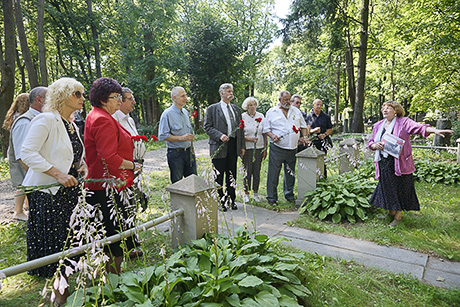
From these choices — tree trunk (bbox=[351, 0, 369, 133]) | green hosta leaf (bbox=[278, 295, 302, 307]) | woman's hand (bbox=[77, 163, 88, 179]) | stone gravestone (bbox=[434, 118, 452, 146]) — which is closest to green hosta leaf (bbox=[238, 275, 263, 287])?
green hosta leaf (bbox=[278, 295, 302, 307])

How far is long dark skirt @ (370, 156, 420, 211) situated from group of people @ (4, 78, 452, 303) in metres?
0.02

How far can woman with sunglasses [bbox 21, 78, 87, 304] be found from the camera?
242 cm

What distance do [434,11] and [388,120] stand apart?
9.93 m

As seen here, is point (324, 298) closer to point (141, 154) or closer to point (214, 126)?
point (141, 154)

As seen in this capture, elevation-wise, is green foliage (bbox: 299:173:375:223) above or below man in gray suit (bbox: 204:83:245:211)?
below

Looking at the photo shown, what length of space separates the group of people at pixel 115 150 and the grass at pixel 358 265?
1.06 feet

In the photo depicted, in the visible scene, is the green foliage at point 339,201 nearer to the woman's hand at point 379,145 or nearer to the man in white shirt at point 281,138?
the man in white shirt at point 281,138

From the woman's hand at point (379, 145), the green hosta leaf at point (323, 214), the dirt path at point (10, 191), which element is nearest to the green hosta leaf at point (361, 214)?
the green hosta leaf at point (323, 214)

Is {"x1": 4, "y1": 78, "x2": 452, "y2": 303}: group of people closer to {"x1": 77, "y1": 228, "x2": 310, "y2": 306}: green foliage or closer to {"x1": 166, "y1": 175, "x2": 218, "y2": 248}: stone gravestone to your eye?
{"x1": 166, "y1": 175, "x2": 218, "y2": 248}: stone gravestone

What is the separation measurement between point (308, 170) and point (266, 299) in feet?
11.7

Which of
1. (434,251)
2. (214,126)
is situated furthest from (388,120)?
(214,126)

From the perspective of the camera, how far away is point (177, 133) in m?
4.59

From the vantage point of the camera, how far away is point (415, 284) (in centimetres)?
289

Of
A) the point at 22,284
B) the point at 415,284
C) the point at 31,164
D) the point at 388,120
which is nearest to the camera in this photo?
the point at 31,164
